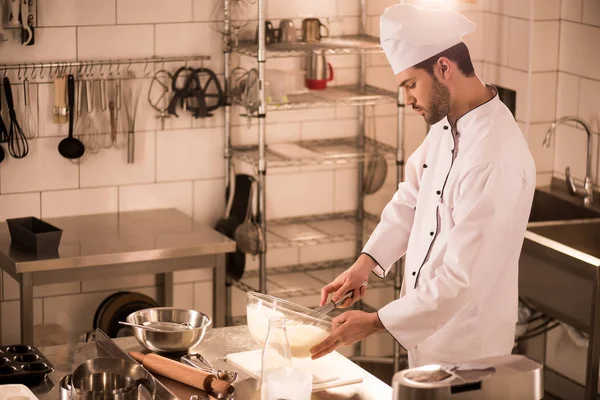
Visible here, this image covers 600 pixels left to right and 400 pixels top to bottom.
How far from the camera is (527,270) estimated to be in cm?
386

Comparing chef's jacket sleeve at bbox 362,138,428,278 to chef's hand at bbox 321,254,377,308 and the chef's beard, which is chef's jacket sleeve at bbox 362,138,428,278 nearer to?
chef's hand at bbox 321,254,377,308

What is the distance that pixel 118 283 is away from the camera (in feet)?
14.2

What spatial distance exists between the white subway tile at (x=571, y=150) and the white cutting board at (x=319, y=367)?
2.00 metres

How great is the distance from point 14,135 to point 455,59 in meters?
2.09

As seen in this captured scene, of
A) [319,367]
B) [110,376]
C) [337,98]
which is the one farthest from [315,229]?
[110,376]

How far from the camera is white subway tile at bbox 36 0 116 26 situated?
13.2ft

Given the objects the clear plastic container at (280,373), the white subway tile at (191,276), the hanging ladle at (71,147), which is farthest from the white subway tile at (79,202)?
the clear plastic container at (280,373)

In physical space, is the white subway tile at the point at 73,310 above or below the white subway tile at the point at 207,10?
below

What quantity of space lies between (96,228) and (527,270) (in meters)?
1.68

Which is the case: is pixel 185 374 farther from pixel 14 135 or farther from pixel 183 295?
pixel 183 295

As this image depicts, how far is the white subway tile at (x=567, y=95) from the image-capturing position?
4242 millimetres

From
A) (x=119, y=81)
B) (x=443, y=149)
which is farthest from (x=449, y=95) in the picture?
(x=119, y=81)

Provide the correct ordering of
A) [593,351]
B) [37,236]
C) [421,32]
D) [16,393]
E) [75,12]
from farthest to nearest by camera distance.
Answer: [75,12] < [37,236] < [593,351] < [421,32] < [16,393]

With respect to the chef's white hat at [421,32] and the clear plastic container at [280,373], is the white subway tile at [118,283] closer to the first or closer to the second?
the chef's white hat at [421,32]
